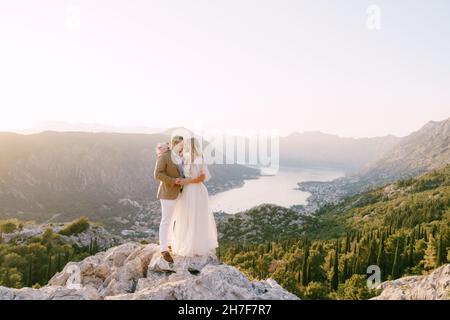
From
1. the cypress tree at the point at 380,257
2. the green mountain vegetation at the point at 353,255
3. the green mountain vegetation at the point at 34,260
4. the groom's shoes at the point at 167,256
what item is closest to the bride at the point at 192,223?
the groom's shoes at the point at 167,256

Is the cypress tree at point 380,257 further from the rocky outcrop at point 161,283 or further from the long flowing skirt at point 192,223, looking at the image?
the long flowing skirt at point 192,223

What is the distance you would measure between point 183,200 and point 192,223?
2.68 ft

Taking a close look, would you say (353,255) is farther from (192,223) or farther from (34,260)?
(34,260)

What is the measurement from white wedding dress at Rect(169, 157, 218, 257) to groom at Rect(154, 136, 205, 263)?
36 cm

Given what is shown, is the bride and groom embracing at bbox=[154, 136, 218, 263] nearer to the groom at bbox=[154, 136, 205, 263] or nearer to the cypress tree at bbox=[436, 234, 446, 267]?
the groom at bbox=[154, 136, 205, 263]

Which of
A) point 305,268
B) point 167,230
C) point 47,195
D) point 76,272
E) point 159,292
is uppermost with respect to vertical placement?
point 167,230

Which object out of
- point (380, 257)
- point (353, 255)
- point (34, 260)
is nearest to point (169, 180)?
point (380, 257)

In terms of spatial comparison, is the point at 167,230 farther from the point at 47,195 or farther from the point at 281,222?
the point at 47,195

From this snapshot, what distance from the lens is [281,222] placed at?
132 metres

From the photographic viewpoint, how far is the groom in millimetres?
11023

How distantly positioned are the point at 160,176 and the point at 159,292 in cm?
336

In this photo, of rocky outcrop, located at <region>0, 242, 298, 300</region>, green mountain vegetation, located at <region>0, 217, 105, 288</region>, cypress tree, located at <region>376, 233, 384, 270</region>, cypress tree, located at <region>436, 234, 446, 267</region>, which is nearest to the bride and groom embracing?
rocky outcrop, located at <region>0, 242, 298, 300</region>

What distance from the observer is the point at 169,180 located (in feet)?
36.0
